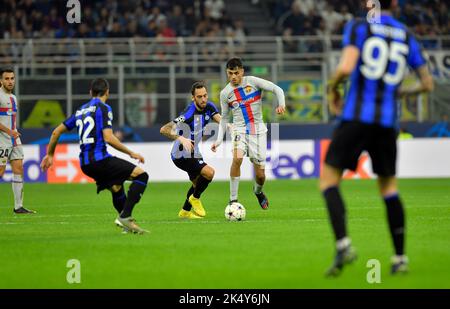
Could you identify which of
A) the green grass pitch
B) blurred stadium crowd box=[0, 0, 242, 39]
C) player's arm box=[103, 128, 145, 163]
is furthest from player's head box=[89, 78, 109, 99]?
blurred stadium crowd box=[0, 0, 242, 39]

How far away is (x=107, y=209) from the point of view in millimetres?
15438

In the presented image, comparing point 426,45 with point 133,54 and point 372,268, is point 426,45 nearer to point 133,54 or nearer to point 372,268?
point 133,54

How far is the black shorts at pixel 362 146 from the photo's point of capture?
7551mm

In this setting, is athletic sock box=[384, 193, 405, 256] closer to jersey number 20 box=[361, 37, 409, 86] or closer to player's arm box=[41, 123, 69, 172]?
jersey number 20 box=[361, 37, 409, 86]

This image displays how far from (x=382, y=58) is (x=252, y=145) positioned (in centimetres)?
631

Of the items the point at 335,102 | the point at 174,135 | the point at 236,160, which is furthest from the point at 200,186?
the point at 335,102

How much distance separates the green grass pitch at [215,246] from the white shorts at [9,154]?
34.3 inches

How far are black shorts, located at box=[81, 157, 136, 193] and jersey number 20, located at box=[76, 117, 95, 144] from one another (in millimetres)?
286

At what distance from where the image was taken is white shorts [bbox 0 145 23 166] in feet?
49.2

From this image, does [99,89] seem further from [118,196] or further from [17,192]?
[17,192]

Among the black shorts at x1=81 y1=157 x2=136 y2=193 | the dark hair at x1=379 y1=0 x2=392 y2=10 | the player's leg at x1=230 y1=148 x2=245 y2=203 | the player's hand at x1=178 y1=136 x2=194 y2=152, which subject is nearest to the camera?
the dark hair at x1=379 y1=0 x2=392 y2=10

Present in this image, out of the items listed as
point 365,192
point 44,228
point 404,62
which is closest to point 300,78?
point 365,192

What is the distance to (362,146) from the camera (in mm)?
7625
